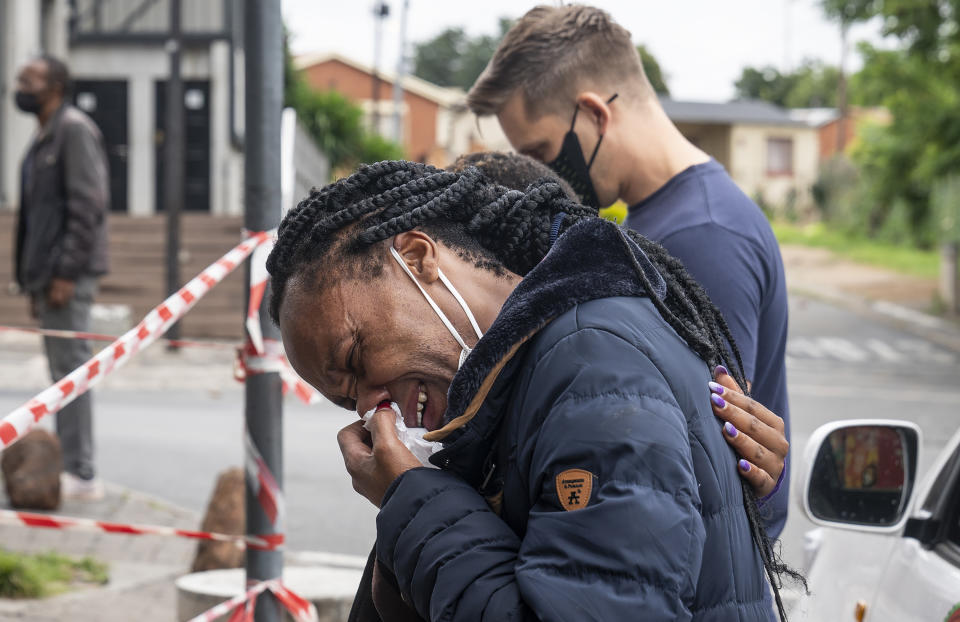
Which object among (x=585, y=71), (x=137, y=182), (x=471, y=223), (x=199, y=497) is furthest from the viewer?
(x=137, y=182)

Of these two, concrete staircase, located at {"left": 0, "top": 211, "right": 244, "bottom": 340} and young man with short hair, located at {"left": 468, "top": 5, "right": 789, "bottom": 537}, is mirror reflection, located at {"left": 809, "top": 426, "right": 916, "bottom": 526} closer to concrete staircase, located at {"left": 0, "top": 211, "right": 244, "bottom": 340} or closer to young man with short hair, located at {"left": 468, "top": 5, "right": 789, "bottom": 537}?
young man with short hair, located at {"left": 468, "top": 5, "right": 789, "bottom": 537}

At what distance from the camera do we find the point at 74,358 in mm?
6344

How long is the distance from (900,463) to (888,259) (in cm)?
3080

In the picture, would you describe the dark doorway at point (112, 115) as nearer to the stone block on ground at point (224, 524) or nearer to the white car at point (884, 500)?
the stone block on ground at point (224, 524)

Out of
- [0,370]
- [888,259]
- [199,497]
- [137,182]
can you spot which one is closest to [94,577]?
[199,497]

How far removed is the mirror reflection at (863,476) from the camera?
2.66 metres

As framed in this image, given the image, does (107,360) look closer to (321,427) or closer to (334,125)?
(321,427)

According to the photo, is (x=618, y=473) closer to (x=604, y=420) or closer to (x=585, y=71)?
(x=604, y=420)

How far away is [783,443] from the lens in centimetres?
169

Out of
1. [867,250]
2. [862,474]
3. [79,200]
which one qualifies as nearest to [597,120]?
[862,474]

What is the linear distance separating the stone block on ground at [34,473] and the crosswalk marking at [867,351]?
35.8 ft

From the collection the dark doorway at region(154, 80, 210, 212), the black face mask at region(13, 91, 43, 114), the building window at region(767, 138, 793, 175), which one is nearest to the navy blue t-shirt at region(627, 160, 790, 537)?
the black face mask at region(13, 91, 43, 114)

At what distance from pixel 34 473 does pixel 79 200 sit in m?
1.52

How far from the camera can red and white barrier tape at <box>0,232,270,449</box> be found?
8.76ft
